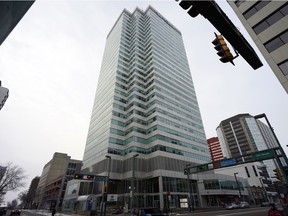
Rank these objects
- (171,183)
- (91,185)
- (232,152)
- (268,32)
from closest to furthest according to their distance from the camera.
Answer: (268,32) < (171,183) < (91,185) < (232,152)

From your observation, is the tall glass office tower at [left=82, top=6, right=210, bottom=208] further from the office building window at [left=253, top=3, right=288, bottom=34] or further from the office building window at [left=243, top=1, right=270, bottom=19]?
the office building window at [left=243, top=1, right=270, bottom=19]

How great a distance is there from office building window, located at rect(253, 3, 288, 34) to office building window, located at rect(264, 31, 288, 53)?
1922 millimetres

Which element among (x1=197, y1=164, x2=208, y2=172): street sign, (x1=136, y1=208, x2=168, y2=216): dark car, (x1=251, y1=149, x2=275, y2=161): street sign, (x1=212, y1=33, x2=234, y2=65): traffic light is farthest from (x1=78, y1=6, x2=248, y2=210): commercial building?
(x1=212, y1=33, x2=234, y2=65): traffic light

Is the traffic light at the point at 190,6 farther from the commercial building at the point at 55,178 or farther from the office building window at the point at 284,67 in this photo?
the commercial building at the point at 55,178

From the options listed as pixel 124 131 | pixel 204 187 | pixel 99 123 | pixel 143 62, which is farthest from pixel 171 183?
pixel 143 62

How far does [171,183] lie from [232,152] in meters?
123

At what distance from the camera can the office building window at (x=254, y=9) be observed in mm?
19469

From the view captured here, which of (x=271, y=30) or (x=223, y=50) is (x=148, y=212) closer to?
(x=223, y=50)

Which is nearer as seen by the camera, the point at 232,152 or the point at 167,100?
the point at 167,100

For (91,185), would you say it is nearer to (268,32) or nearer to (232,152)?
(268,32)

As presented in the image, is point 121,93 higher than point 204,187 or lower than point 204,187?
higher

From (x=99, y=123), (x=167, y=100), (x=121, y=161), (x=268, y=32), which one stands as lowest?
(x=121, y=161)

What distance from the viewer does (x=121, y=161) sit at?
4625 cm

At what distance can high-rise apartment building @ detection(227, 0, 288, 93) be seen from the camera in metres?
17.1
